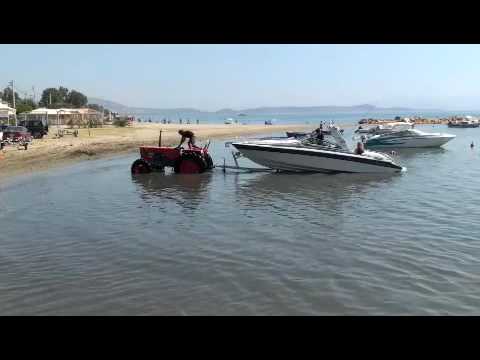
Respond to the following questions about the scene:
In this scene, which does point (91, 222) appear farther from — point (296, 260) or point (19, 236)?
point (296, 260)

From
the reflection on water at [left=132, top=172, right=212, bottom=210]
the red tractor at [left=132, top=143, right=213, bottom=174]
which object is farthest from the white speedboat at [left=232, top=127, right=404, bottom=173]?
the reflection on water at [left=132, top=172, right=212, bottom=210]

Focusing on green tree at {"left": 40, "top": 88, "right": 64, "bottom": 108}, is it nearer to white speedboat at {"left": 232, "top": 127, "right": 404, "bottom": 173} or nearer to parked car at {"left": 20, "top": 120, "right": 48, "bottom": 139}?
parked car at {"left": 20, "top": 120, "right": 48, "bottom": 139}

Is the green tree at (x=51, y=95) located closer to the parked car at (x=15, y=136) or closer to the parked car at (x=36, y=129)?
the parked car at (x=36, y=129)

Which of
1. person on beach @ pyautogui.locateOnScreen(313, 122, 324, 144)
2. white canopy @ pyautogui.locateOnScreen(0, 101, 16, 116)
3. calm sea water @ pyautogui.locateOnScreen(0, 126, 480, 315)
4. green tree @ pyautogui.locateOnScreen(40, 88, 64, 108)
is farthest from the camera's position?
green tree @ pyautogui.locateOnScreen(40, 88, 64, 108)

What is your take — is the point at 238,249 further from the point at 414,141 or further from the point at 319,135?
the point at 414,141

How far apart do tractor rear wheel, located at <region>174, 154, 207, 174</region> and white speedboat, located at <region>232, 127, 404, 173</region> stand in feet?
7.58

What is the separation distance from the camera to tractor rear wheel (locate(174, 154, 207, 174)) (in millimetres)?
23453

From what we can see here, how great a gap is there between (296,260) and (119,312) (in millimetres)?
4018

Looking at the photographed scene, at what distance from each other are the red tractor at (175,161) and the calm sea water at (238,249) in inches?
125
